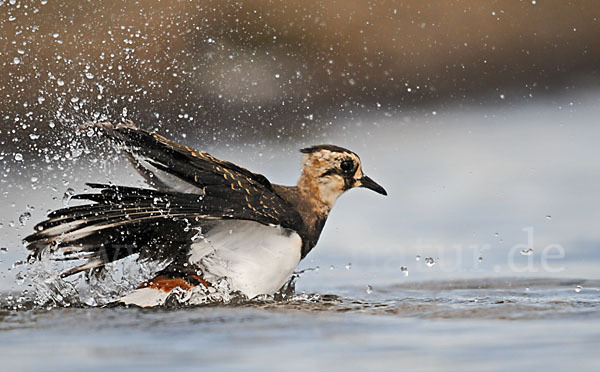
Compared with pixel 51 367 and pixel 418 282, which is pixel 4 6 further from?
pixel 51 367

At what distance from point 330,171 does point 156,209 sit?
132cm

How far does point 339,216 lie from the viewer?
7.34 m

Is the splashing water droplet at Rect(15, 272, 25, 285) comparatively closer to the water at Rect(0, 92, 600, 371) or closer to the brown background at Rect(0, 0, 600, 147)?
the water at Rect(0, 92, 600, 371)

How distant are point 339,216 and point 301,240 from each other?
2069mm

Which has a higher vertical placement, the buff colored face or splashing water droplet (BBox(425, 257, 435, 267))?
the buff colored face

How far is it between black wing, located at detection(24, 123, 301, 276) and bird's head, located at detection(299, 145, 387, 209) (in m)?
0.45

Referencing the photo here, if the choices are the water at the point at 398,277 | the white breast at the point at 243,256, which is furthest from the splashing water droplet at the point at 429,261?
the white breast at the point at 243,256

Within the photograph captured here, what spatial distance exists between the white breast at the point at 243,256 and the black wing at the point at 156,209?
82 mm

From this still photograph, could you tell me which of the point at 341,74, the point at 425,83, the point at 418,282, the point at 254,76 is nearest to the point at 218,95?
the point at 254,76

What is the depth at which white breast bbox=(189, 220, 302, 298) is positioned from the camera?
508 centimetres

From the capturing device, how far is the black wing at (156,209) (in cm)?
482

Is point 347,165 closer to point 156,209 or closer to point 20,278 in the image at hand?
point 156,209

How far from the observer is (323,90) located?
1010cm

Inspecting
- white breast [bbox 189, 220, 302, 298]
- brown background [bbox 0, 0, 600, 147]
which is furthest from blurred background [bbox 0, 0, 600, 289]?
white breast [bbox 189, 220, 302, 298]
